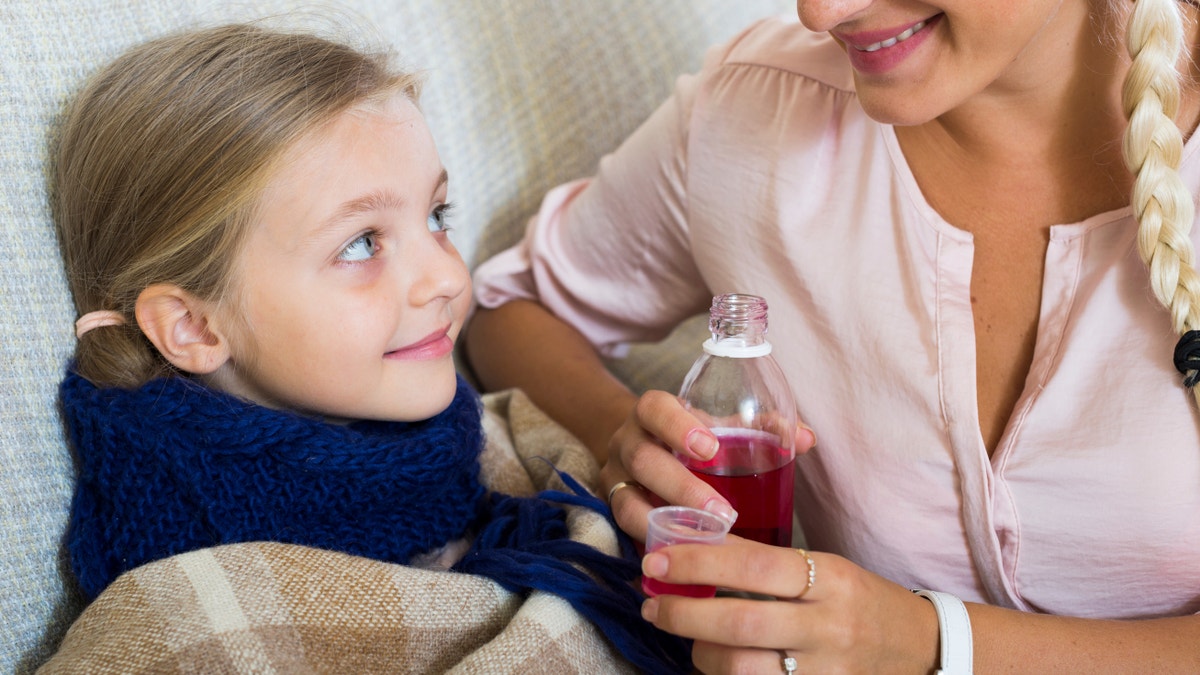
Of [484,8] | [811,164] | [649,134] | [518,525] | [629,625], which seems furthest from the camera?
[484,8]

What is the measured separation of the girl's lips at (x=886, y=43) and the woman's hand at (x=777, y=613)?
17.8 inches

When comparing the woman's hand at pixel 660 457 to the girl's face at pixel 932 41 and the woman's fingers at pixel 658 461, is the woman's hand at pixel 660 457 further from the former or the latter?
the girl's face at pixel 932 41

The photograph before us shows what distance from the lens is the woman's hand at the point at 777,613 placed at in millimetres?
782

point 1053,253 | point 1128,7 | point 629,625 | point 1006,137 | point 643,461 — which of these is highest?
point 1128,7

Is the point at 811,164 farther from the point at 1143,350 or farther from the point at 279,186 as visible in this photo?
the point at 279,186

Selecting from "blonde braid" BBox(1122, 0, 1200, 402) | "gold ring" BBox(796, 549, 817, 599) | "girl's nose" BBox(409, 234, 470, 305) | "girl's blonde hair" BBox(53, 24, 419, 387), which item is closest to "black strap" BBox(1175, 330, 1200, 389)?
"blonde braid" BBox(1122, 0, 1200, 402)

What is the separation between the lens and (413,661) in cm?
86

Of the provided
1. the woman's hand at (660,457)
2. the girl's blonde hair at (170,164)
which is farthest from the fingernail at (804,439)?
the girl's blonde hair at (170,164)

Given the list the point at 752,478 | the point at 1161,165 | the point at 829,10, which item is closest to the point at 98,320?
the point at 752,478

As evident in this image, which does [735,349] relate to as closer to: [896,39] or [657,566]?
[657,566]

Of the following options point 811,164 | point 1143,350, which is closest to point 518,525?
point 811,164

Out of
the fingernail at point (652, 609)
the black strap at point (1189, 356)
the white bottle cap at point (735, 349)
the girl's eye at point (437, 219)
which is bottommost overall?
the fingernail at point (652, 609)

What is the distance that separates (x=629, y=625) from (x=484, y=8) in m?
0.93

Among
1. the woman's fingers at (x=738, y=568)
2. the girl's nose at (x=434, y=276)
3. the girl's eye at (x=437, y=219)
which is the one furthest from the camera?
the girl's eye at (x=437, y=219)
